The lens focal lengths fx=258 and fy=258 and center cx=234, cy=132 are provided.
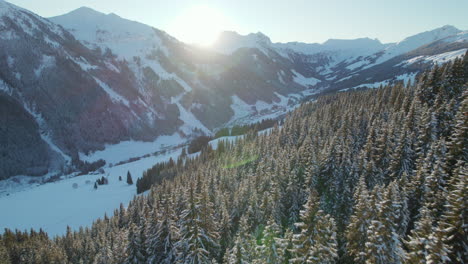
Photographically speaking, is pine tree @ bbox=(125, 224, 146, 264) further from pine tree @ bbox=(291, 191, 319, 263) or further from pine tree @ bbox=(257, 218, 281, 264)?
pine tree @ bbox=(291, 191, 319, 263)

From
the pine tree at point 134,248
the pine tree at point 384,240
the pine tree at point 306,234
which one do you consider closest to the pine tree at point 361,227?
the pine tree at point 384,240

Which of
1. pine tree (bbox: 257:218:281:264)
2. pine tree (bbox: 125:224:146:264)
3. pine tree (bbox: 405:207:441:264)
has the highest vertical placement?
pine tree (bbox: 405:207:441:264)

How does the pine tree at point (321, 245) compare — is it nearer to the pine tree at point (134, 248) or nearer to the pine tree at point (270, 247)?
the pine tree at point (270, 247)

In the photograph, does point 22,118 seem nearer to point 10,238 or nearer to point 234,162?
point 10,238

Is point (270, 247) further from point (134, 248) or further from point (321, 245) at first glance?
point (134, 248)

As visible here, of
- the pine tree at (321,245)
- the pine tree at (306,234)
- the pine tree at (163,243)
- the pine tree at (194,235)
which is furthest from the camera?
the pine tree at (163,243)

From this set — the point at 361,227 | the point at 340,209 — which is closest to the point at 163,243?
the point at 361,227

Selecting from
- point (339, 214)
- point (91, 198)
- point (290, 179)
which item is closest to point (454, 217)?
point (339, 214)

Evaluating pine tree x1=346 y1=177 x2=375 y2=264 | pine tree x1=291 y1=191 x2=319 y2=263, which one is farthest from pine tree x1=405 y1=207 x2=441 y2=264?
pine tree x1=291 y1=191 x2=319 y2=263
